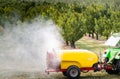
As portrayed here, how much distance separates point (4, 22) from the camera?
1403 inches

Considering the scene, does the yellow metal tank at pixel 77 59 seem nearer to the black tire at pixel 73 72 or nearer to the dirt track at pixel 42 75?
the black tire at pixel 73 72

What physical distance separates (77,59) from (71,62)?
26cm

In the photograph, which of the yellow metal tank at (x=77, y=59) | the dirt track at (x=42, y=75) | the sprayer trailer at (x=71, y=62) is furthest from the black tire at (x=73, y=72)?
the dirt track at (x=42, y=75)

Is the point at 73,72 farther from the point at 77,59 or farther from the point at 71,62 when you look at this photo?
the point at 77,59

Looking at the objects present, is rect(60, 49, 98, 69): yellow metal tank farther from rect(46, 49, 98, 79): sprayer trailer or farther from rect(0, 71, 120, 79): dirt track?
rect(0, 71, 120, 79): dirt track

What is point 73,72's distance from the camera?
12938 millimetres

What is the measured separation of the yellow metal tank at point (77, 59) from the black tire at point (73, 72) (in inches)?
5.6

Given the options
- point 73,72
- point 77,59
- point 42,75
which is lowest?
point 42,75

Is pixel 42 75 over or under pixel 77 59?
under

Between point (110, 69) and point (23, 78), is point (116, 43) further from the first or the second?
point (23, 78)

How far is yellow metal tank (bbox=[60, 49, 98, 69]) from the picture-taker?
12.8 m

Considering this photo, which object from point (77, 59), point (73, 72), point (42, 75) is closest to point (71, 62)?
point (77, 59)

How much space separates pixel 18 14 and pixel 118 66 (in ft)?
83.0

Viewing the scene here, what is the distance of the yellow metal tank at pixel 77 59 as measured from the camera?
506 inches
